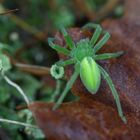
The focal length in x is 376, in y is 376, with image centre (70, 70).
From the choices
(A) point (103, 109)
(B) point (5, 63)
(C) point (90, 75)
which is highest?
(B) point (5, 63)


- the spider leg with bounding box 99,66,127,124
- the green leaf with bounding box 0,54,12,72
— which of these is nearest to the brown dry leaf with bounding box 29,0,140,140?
the spider leg with bounding box 99,66,127,124

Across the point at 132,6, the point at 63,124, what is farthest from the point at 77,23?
the point at 63,124

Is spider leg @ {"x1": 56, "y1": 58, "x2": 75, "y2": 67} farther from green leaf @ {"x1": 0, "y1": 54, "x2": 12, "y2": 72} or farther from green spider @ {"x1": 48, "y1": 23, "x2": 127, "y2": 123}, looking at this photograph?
green leaf @ {"x1": 0, "y1": 54, "x2": 12, "y2": 72}

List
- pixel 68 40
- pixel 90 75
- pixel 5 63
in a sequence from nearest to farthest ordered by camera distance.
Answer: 1. pixel 90 75
2. pixel 68 40
3. pixel 5 63

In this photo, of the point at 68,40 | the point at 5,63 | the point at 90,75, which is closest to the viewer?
the point at 90,75

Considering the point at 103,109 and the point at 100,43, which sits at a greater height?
the point at 100,43

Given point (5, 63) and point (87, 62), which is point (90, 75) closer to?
point (87, 62)

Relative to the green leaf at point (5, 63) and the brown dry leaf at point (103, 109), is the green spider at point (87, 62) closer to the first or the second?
the brown dry leaf at point (103, 109)

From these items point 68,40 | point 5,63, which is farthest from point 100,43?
point 5,63
